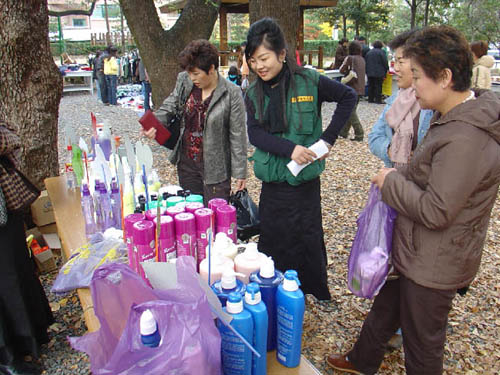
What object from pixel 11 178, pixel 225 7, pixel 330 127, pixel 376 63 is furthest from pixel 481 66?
pixel 225 7

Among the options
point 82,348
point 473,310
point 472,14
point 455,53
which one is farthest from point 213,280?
point 472,14

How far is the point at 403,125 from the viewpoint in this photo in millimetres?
2467

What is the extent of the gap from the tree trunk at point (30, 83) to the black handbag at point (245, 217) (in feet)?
6.36

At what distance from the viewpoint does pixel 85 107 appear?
14.0 meters

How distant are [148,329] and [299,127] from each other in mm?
1627

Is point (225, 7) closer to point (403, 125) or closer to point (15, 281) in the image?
point (403, 125)

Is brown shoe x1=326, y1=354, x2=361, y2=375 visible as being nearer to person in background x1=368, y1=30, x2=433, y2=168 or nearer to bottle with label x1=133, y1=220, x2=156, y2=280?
person in background x1=368, y1=30, x2=433, y2=168

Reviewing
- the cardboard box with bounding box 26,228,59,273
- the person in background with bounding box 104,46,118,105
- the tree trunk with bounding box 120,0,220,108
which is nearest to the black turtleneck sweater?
the cardboard box with bounding box 26,228,59,273

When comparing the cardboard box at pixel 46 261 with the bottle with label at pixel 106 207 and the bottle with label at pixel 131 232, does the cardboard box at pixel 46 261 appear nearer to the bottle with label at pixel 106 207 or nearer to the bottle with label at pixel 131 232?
the bottle with label at pixel 106 207

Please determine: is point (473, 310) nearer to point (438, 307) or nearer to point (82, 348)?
point (438, 307)

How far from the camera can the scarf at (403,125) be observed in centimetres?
245

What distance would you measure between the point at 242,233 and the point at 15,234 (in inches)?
60.9

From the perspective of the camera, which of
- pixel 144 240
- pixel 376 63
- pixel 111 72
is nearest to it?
pixel 144 240

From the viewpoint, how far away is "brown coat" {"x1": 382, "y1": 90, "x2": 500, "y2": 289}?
5.03 ft
